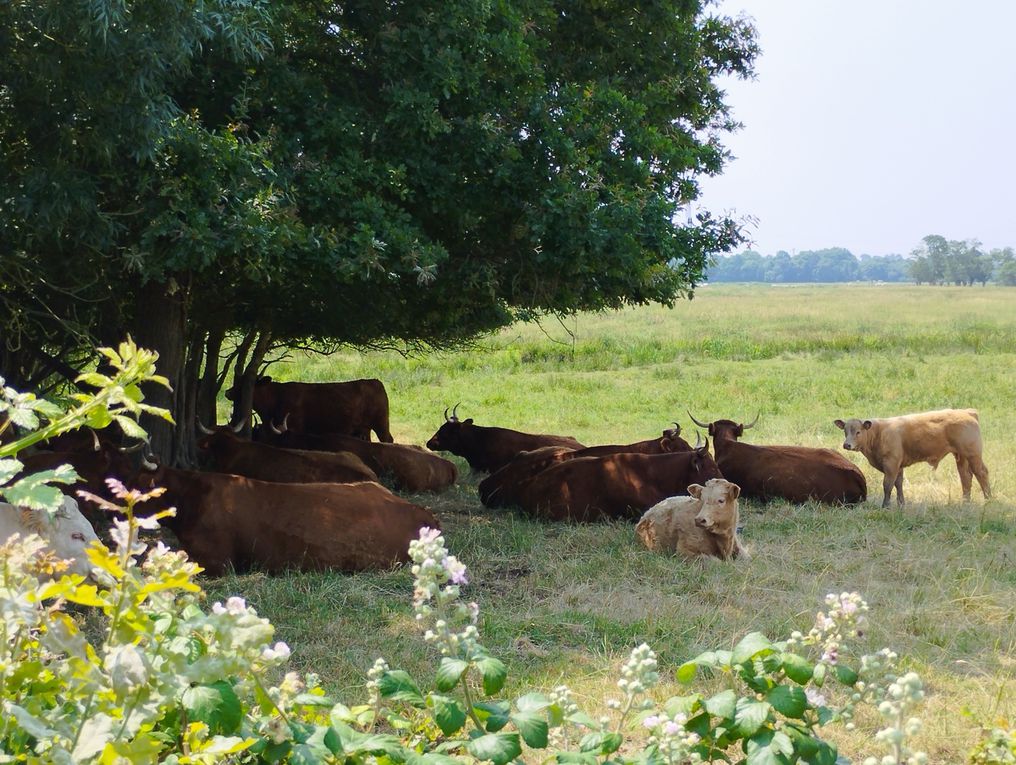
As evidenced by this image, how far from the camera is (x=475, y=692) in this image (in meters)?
5.55

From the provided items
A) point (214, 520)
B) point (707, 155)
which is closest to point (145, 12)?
point (214, 520)

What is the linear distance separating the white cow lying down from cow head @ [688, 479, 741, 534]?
180 inches

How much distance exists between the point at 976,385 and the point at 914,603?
1693 cm

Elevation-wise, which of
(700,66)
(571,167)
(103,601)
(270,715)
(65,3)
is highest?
(700,66)

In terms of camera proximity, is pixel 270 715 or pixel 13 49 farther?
pixel 13 49

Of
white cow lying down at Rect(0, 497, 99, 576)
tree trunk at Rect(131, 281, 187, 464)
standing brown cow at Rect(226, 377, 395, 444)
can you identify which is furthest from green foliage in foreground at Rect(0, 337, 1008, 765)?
standing brown cow at Rect(226, 377, 395, 444)

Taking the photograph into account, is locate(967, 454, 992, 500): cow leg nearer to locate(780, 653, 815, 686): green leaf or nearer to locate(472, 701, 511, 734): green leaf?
locate(780, 653, 815, 686): green leaf

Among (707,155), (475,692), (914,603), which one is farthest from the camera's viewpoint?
(707,155)

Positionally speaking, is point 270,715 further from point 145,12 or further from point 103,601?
point 145,12

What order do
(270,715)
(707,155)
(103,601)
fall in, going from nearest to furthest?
(103,601) → (270,715) → (707,155)

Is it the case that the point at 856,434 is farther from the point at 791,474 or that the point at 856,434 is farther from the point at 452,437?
the point at 452,437

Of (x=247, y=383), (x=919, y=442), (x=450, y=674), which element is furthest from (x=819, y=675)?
(x=247, y=383)

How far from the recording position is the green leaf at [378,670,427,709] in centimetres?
308

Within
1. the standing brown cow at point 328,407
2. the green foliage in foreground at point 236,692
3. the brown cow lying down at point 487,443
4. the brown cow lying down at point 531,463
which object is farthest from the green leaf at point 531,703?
the standing brown cow at point 328,407
